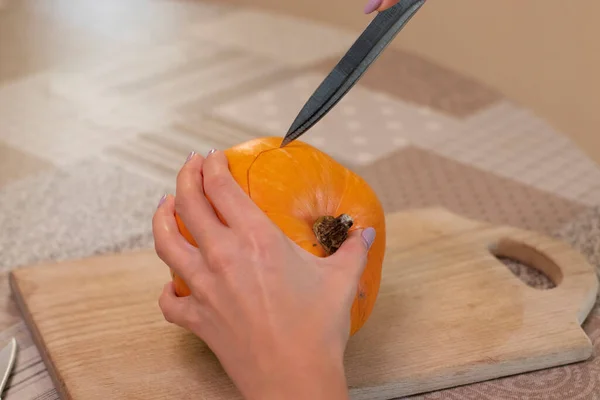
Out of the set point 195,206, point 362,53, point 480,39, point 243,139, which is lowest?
point 243,139

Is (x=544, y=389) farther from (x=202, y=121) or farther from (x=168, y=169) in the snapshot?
(x=202, y=121)

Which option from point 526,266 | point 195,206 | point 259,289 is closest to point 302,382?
point 259,289

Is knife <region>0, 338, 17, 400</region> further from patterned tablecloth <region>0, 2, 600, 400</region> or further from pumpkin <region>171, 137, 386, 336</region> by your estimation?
pumpkin <region>171, 137, 386, 336</region>

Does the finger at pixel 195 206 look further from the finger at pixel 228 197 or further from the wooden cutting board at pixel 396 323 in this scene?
the wooden cutting board at pixel 396 323

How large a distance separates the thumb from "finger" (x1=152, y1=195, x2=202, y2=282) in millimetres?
111

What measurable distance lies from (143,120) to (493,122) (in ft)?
1.95

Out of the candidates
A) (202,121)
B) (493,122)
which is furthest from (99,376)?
(493,122)

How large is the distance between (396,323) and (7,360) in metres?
0.38

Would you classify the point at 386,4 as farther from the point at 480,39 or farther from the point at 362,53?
the point at 480,39

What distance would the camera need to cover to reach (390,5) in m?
0.72

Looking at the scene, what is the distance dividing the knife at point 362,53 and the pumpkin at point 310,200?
0.06 metres

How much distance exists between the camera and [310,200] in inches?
27.4

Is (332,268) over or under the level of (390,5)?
under

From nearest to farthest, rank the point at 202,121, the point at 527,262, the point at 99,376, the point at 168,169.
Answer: the point at 99,376 < the point at 527,262 < the point at 168,169 < the point at 202,121
